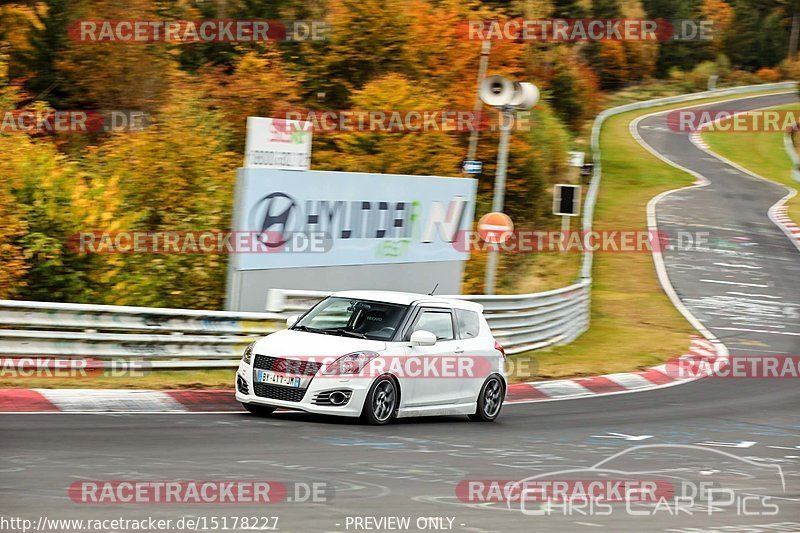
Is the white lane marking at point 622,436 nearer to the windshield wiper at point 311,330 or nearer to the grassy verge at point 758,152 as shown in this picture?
the windshield wiper at point 311,330

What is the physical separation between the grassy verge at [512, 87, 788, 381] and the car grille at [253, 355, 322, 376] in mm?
7283

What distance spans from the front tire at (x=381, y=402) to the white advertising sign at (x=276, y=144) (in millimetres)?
4753

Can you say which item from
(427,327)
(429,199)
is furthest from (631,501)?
(429,199)

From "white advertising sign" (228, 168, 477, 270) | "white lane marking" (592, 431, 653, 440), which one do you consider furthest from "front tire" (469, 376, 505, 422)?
"white advertising sign" (228, 168, 477, 270)

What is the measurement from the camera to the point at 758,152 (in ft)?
202

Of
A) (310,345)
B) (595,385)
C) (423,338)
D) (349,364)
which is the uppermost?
(423,338)

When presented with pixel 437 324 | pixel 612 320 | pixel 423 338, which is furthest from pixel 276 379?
pixel 612 320

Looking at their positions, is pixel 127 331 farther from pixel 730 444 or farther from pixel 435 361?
pixel 730 444

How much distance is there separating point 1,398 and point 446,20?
110 ft

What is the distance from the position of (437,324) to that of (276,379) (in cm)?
228

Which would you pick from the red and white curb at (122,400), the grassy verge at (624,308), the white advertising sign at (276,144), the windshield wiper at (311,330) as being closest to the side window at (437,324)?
the windshield wiper at (311,330)

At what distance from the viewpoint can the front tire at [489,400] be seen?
1323 centimetres

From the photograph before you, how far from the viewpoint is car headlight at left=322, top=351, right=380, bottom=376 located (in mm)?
11227

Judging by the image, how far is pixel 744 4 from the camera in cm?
9581
